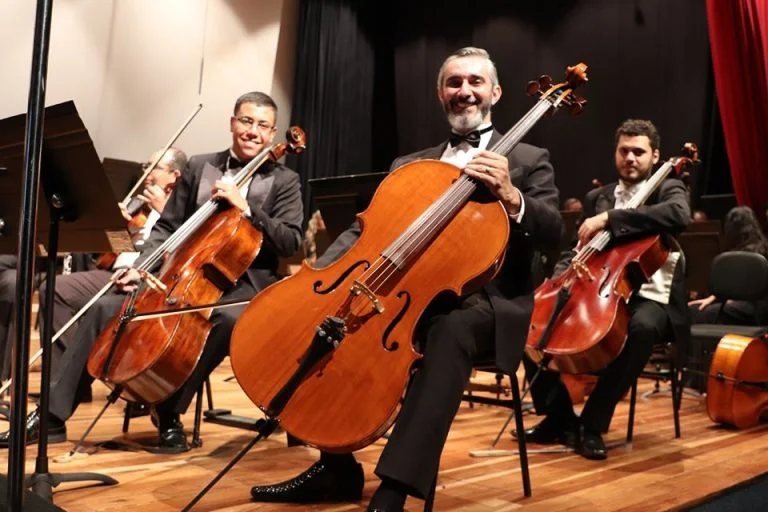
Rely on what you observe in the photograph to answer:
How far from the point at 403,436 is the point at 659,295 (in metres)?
1.68

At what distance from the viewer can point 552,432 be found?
295cm

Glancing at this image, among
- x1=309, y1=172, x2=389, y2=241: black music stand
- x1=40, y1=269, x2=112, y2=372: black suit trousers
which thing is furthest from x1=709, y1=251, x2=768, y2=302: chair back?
x1=40, y1=269, x2=112, y2=372: black suit trousers

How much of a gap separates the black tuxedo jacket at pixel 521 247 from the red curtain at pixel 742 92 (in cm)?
412

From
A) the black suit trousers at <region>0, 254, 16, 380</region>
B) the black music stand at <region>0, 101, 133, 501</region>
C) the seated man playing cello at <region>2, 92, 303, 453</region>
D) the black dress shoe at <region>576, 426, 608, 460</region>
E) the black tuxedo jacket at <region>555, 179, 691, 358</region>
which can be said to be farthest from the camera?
the black suit trousers at <region>0, 254, 16, 380</region>

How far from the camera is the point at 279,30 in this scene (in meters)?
7.71

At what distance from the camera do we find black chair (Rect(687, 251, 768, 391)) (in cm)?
360

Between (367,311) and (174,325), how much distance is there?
0.87m

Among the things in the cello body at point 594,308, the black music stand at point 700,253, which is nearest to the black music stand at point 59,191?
the cello body at point 594,308

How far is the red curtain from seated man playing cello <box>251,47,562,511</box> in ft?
13.5

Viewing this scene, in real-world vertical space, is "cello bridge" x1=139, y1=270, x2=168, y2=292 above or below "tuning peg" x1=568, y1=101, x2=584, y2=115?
below

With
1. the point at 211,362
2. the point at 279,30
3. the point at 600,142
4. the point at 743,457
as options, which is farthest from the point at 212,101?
the point at 743,457

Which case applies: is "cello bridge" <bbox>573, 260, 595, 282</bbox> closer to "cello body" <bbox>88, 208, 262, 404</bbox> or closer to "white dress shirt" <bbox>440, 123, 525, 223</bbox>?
"white dress shirt" <bbox>440, 123, 525, 223</bbox>

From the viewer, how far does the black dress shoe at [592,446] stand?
2.66m

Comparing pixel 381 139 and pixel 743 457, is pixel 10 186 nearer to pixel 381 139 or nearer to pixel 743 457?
pixel 743 457
